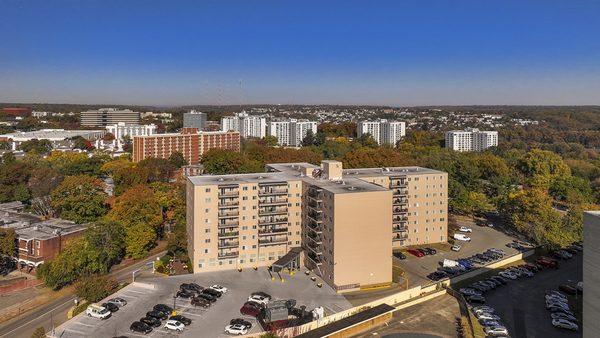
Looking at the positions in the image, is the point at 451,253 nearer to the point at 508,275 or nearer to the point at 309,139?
the point at 508,275

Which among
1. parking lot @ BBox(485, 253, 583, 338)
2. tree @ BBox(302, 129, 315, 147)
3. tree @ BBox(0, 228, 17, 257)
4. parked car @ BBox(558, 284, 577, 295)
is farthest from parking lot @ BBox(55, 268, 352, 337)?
tree @ BBox(302, 129, 315, 147)

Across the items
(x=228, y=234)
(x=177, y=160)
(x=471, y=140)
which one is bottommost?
(x=228, y=234)

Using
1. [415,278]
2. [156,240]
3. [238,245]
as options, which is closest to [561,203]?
[415,278]

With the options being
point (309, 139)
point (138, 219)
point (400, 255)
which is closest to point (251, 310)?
point (400, 255)

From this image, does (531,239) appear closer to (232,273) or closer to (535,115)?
(232,273)

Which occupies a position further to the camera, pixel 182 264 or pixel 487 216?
pixel 487 216
